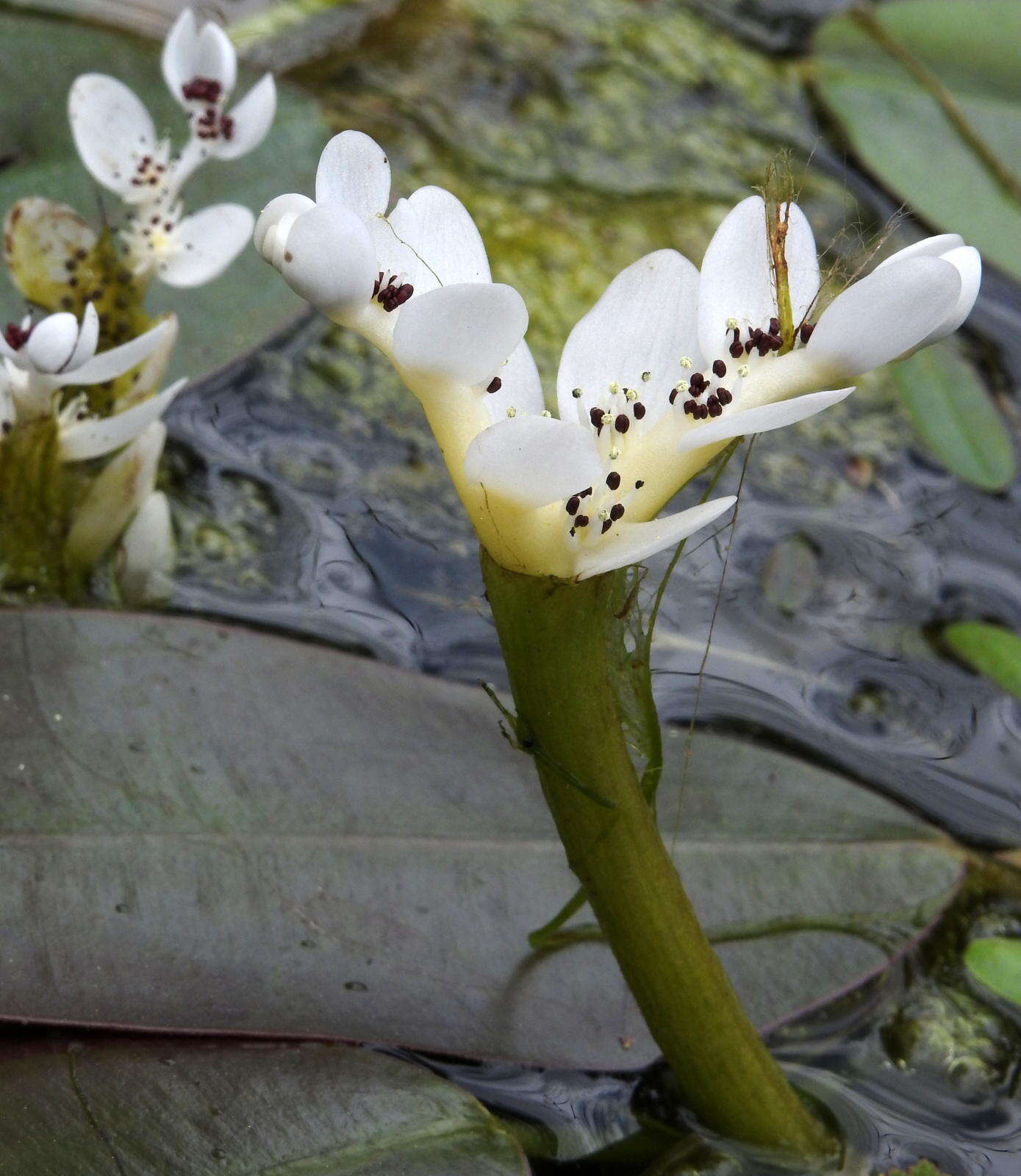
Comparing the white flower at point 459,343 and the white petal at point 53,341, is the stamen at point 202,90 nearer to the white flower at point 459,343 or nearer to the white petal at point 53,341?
the white petal at point 53,341

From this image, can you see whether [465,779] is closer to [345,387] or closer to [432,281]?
[432,281]

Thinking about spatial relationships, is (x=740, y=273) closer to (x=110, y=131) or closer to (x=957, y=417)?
(x=110, y=131)

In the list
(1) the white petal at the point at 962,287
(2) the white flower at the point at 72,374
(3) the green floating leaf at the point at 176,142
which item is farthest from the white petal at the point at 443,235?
(3) the green floating leaf at the point at 176,142

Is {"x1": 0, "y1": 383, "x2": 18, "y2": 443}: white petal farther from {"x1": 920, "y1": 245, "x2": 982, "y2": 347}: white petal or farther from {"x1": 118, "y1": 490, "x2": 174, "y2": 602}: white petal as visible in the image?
{"x1": 920, "y1": 245, "x2": 982, "y2": 347}: white petal

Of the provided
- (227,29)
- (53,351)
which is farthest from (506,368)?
(227,29)

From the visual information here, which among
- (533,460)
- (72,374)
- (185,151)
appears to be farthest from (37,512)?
(533,460)

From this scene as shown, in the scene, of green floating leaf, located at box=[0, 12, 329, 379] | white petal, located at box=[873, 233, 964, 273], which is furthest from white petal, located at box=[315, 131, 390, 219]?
green floating leaf, located at box=[0, 12, 329, 379]
